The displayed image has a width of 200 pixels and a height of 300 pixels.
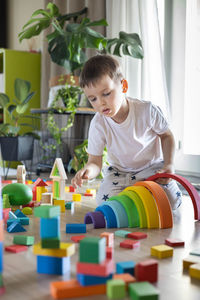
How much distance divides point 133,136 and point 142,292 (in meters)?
0.92

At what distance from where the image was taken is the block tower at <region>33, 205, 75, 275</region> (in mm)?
703

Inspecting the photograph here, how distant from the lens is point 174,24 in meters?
2.29

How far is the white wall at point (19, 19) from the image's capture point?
3.82 meters

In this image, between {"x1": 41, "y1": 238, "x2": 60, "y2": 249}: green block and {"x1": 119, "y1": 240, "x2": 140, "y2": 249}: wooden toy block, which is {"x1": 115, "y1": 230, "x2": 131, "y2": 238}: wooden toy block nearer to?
{"x1": 119, "y1": 240, "x2": 140, "y2": 249}: wooden toy block

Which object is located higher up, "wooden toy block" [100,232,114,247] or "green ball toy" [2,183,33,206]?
"green ball toy" [2,183,33,206]

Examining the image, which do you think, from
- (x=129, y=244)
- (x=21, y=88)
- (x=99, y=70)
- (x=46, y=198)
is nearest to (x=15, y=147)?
(x=21, y=88)

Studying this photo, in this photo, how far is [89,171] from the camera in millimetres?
1362

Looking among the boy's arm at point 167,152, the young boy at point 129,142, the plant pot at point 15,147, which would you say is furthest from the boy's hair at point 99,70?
the plant pot at point 15,147

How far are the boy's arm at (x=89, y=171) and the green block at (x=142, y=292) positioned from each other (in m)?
0.62

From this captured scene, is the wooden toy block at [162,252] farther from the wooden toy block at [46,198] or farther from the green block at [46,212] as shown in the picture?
the wooden toy block at [46,198]

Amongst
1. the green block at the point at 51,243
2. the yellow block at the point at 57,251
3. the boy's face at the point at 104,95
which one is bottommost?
the yellow block at the point at 57,251

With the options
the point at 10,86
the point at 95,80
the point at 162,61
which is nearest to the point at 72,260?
the point at 95,80

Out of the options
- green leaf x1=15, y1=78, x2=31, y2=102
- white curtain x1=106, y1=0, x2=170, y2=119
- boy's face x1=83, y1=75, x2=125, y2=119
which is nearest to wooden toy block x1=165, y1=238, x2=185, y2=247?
boy's face x1=83, y1=75, x2=125, y2=119

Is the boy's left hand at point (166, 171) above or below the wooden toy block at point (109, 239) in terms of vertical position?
above
